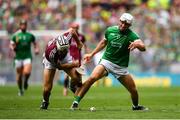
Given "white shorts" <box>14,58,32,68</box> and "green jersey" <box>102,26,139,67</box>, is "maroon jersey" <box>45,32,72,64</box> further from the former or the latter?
"white shorts" <box>14,58,32,68</box>

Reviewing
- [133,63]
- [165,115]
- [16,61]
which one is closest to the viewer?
[165,115]

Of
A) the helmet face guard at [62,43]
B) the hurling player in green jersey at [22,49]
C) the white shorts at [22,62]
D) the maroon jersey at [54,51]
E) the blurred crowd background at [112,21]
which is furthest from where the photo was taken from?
the blurred crowd background at [112,21]

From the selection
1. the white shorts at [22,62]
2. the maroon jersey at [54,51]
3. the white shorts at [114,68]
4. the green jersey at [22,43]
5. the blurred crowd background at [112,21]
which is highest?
the blurred crowd background at [112,21]

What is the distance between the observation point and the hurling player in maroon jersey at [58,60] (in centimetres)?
1789

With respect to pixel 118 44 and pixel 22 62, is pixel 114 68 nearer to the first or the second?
pixel 118 44

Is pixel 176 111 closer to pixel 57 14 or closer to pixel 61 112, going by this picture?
pixel 61 112

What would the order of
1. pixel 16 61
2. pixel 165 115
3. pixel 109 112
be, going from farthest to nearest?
pixel 16 61, pixel 109 112, pixel 165 115

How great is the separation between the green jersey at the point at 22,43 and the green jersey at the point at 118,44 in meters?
10.3

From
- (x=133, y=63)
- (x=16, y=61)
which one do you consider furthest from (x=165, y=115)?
(x=133, y=63)

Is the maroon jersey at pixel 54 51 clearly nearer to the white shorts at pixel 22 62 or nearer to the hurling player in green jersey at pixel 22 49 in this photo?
the hurling player in green jersey at pixel 22 49

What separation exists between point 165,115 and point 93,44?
79.7 ft

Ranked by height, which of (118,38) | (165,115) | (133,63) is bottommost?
(165,115)

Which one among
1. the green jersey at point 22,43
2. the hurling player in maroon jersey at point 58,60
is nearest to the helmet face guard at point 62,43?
the hurling player in maroon jersey at point 58,60

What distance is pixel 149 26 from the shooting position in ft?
134
